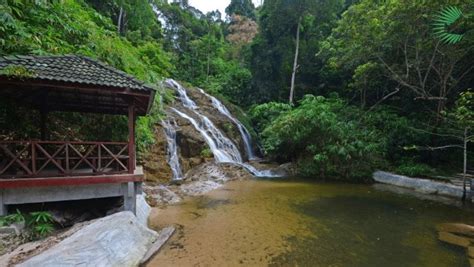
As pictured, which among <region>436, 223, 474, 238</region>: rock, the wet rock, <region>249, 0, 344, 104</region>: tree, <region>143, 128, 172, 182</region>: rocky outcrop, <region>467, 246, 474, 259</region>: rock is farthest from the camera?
<region>249, 0, 344, 104</region>: tree

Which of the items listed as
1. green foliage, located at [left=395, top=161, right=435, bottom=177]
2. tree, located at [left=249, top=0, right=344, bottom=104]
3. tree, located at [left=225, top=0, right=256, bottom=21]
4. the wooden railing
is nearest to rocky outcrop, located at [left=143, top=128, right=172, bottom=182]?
the wooden railing

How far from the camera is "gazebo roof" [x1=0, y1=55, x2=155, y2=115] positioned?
5.48 m

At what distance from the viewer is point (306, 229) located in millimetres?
7469

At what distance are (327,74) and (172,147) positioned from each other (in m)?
15.3

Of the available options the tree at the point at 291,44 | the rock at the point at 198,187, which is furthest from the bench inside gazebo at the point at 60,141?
the tree at the point at 291,44

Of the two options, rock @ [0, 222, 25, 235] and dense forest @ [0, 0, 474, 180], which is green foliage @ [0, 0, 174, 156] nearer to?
dense forest @ [0, 0, 474, 180]

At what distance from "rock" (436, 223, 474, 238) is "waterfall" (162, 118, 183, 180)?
10441mm

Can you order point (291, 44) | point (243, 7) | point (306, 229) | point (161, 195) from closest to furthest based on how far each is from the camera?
1. point (306, 229)
2. point (161, 195)
3. point (291, 44)
4. point (243, 7)

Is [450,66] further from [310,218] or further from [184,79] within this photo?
[184,79]

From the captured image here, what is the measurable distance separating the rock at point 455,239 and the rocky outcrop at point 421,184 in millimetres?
5448

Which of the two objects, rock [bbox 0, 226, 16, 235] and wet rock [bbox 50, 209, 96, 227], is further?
wet rock [bbox 50, 209, 96, 227]

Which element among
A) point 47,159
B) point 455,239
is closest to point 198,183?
point 47,159

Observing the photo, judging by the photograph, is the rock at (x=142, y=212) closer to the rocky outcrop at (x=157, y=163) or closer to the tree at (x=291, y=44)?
the rocky outcrop at (x=157, y=163)

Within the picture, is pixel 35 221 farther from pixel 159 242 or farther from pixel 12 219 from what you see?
pixel 159 242
